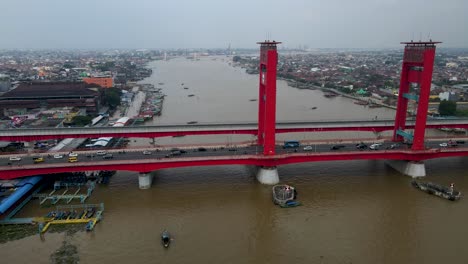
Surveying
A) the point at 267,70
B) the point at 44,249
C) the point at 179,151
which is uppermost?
the point at 267,70

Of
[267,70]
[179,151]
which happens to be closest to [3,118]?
[179,151]

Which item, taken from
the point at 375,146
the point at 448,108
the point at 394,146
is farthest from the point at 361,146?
the point at 448,108

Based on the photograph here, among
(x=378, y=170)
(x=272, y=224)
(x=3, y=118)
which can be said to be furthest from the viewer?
(x=3, y=118)

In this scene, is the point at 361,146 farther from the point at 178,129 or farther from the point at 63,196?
the point at 63,196

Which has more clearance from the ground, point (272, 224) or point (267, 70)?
point (267, 70)

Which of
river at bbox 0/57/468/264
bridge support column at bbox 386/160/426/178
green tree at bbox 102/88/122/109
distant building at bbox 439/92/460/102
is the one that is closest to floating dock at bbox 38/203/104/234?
river at bbox 0/57/468/264

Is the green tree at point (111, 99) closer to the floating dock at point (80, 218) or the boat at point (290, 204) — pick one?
the floating dock at point (80, 218)

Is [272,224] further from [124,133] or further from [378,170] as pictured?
[124,133]

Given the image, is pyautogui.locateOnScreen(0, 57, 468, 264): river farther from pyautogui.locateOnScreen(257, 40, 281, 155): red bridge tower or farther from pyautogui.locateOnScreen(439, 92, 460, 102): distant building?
pyautogui.locateOnScreen(439, 92, 460, 102): distant building
